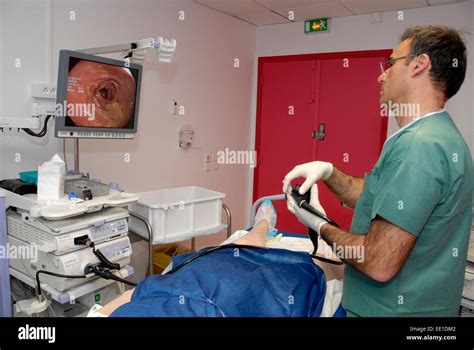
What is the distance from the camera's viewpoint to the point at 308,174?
1.48 meters

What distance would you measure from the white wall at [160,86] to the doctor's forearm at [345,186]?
1488 mm

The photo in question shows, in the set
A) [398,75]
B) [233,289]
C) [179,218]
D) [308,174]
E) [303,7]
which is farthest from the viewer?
[303,7]

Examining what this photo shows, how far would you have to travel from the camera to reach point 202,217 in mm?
2355

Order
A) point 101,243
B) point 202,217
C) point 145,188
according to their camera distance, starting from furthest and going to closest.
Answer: point 145,188 < point 202,217 < point 101,243

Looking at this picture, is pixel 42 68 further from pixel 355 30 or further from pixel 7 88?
pixel 355 30

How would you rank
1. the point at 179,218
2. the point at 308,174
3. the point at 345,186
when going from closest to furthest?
the point at 308,174
the point at 345,186
the point at 179,218

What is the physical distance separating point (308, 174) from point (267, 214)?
61cm

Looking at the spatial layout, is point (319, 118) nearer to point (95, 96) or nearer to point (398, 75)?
point (95, 96)

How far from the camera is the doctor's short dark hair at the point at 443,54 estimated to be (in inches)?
45.5

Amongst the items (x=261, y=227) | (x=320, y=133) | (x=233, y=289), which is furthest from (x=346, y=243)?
(x=320, y=133)

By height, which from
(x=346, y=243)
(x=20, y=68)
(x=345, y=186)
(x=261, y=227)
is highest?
(x=20, y=68)

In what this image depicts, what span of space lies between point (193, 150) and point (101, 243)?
60.2 inches
